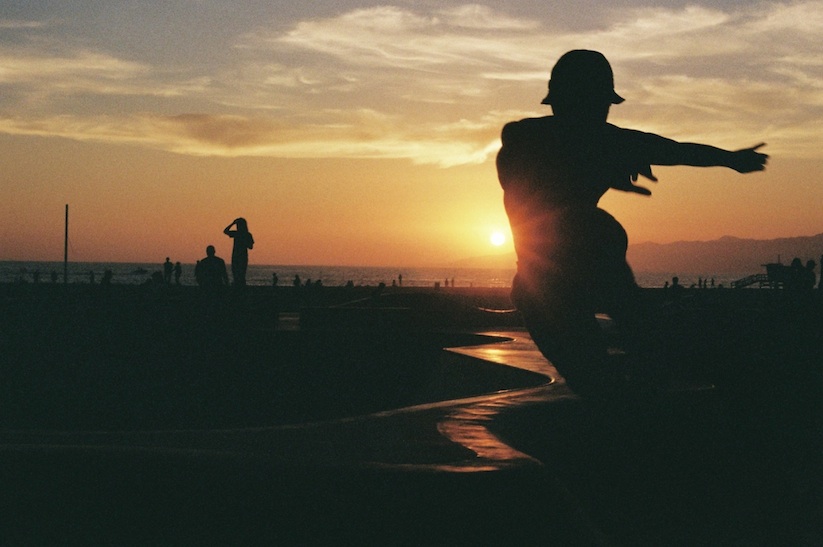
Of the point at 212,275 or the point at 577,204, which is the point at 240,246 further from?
the point at 577,204

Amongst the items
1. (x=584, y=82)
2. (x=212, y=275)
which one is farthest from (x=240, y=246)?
(x=584, y=82)

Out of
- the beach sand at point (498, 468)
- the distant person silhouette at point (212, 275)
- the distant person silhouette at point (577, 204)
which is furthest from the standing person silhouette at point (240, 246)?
the distant person silhouette at point (577, 204)

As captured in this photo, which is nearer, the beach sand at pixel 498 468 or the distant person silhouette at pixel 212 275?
the beach sand at pixel 498 468

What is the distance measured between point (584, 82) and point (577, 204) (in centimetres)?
46

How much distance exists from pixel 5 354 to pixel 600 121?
1193cm

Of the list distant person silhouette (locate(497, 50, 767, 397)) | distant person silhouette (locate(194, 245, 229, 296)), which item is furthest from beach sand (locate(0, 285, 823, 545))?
distant person silhouette (locate(194, 245, 229, 296))

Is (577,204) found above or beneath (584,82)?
beneath

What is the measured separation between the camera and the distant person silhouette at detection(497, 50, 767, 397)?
338cm

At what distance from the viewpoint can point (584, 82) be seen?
3.49 metres

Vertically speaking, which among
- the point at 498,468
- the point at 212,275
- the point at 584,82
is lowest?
the point at 498,468

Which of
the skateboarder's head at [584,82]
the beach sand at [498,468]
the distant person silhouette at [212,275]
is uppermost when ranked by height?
the skateboarder's head at [584,82]

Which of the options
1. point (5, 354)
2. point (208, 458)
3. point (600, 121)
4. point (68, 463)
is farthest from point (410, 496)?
point (5, 354)

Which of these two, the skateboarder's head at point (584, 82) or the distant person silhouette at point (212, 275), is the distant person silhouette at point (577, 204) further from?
the distant person silhouette at point (212, 275)

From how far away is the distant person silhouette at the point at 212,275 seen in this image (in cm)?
1884
